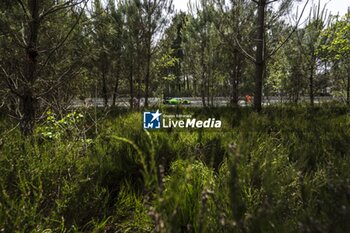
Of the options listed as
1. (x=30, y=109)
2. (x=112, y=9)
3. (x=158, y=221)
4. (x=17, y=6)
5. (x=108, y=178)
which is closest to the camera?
(x=158, y=221)

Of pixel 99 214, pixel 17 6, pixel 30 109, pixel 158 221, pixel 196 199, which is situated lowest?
pixel 99 214

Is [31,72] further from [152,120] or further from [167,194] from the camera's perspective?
[152,120]

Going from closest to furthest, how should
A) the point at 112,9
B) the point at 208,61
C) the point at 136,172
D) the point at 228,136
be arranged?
1. the point at 136,172
2. the point at 228,136
3. the point at 112,9
4. the point at 208,61

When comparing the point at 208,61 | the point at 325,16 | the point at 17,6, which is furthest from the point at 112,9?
the point at 325,16

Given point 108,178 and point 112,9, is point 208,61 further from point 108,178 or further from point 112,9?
point 108,178

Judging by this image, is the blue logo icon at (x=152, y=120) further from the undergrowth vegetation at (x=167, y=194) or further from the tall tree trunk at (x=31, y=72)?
the tall tree trunk at (x=31, y=72)

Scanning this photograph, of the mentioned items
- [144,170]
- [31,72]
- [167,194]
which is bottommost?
[167,194]

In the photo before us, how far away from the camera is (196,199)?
5.25ft

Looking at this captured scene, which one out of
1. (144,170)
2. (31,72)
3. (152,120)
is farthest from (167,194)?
(152,120)

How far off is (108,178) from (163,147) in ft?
2.69

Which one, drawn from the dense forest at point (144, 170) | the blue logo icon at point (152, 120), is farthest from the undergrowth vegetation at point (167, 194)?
the blue logo icon at point (152, 120)

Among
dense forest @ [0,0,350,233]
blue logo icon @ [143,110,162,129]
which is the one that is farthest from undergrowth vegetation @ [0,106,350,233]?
blue logo icon @ [143,110,162,129]

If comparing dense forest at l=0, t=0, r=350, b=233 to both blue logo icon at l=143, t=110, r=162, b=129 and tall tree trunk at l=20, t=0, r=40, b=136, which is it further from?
blue logo icon at l=143, t=110, r=162, b=129

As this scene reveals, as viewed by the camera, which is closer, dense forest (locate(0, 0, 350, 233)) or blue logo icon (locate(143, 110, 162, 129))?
dense forest (locate(0, 0, 350, 233))
